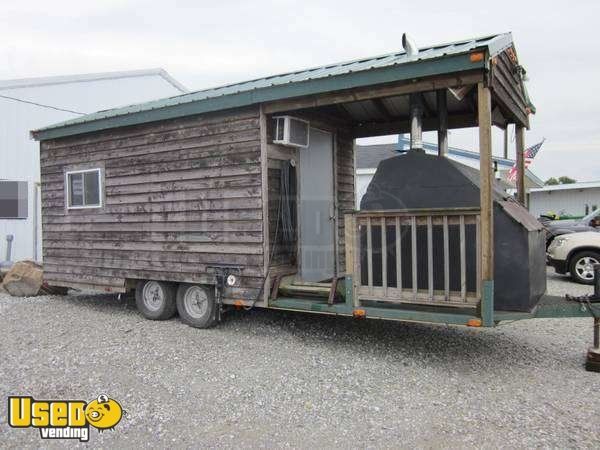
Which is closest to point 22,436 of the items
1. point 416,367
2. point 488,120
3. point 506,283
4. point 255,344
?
point 255,344

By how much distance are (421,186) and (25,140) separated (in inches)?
483

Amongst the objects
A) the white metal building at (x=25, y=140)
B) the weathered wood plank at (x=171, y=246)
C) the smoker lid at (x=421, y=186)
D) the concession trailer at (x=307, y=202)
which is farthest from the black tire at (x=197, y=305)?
the white metal building at (x=25, y=140)

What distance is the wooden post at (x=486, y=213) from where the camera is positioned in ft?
14.2

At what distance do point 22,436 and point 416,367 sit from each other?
3.34m

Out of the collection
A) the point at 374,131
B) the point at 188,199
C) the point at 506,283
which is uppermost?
the point at 374,131

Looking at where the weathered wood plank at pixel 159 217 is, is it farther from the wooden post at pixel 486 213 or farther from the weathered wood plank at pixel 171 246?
the wooden post at pixel 486 213

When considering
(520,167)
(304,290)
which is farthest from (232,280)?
(520,167)

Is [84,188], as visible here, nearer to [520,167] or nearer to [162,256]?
[162,256]

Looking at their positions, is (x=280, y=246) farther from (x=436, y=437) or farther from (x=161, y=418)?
(x=436, y=437)

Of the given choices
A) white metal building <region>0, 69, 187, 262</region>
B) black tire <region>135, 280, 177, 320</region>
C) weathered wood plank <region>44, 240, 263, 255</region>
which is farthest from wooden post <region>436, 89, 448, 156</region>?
white metal building <region>0, 69, 187, 262</region>

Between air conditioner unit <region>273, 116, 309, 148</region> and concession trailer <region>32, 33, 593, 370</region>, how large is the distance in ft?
0.06

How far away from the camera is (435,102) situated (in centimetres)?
647

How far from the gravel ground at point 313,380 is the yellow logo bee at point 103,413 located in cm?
12

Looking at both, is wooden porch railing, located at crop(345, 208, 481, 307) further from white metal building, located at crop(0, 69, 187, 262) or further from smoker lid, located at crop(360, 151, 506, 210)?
white metal building, located at crop(0, 69, 187, 262)
